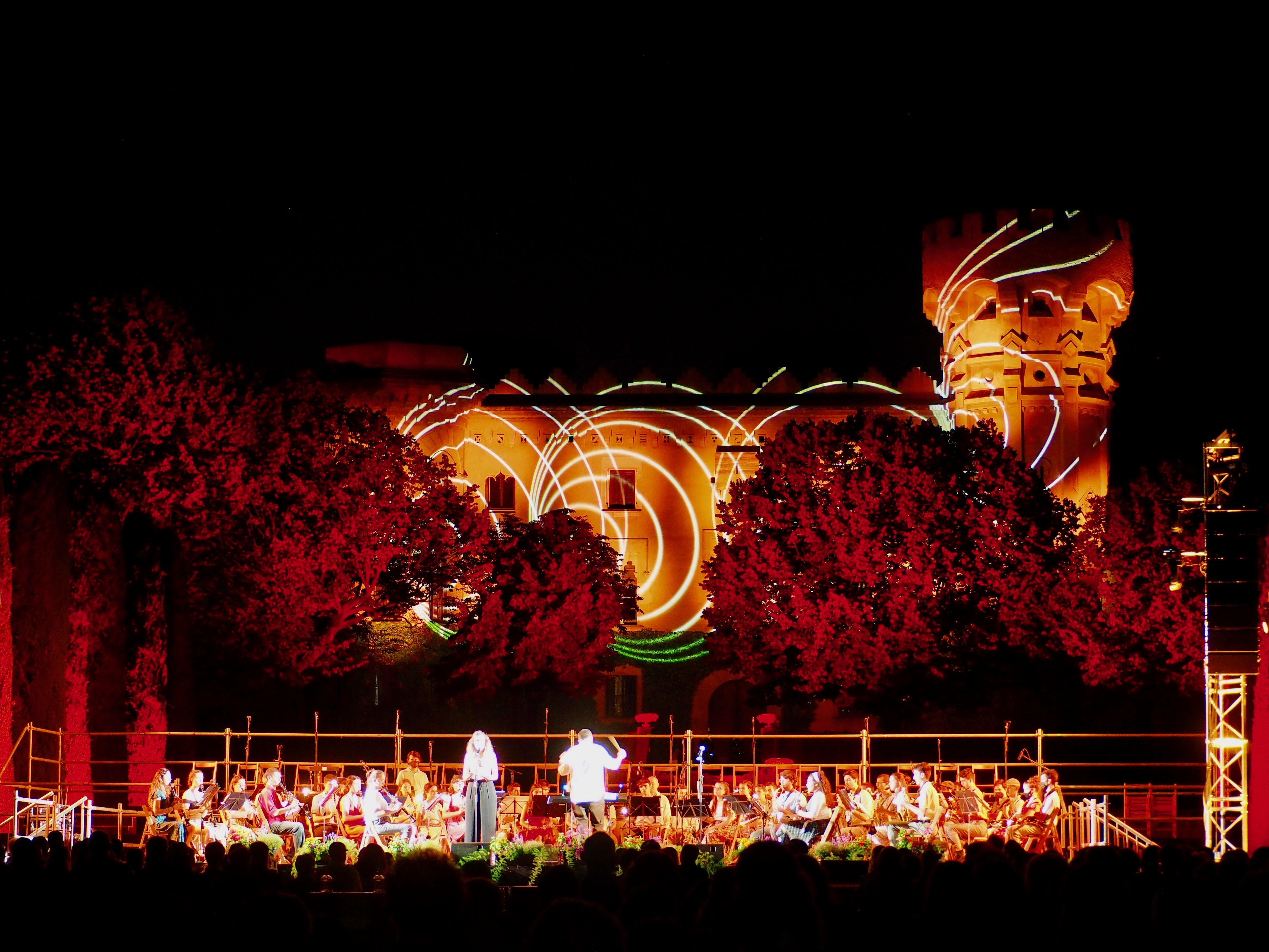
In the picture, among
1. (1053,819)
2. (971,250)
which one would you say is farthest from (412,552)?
(1053,819)

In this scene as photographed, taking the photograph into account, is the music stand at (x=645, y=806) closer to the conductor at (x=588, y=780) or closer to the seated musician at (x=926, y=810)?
the conductor at (x=588, y=780)

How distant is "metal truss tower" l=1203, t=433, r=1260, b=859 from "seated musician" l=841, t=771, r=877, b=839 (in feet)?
12.7

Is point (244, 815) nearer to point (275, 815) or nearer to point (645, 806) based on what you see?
point (275, 815)

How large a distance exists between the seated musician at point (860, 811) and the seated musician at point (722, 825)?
1392 millimetres

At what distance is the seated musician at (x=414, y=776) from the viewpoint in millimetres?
20331

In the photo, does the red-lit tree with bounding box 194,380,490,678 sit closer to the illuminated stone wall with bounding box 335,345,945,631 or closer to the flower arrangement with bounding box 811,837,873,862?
the illuminated stone wall with bounding box 335,345,945,631

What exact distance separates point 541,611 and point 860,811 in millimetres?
19512

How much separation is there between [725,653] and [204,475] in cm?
1298

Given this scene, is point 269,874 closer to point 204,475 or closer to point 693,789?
Result: point 693,789

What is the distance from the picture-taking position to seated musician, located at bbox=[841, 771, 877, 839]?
19.1 metres

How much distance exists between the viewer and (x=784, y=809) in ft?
62.3

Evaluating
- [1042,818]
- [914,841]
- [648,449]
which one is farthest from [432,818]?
[648,449]

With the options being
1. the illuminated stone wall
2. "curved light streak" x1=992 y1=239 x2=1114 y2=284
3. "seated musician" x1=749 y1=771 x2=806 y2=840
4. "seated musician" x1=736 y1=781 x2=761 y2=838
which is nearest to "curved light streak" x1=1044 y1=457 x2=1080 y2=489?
"curved light streak" x1=992 y1=239 x2=1114 y2=284

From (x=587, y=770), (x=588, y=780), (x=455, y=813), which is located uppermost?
(x=587, y=770)
